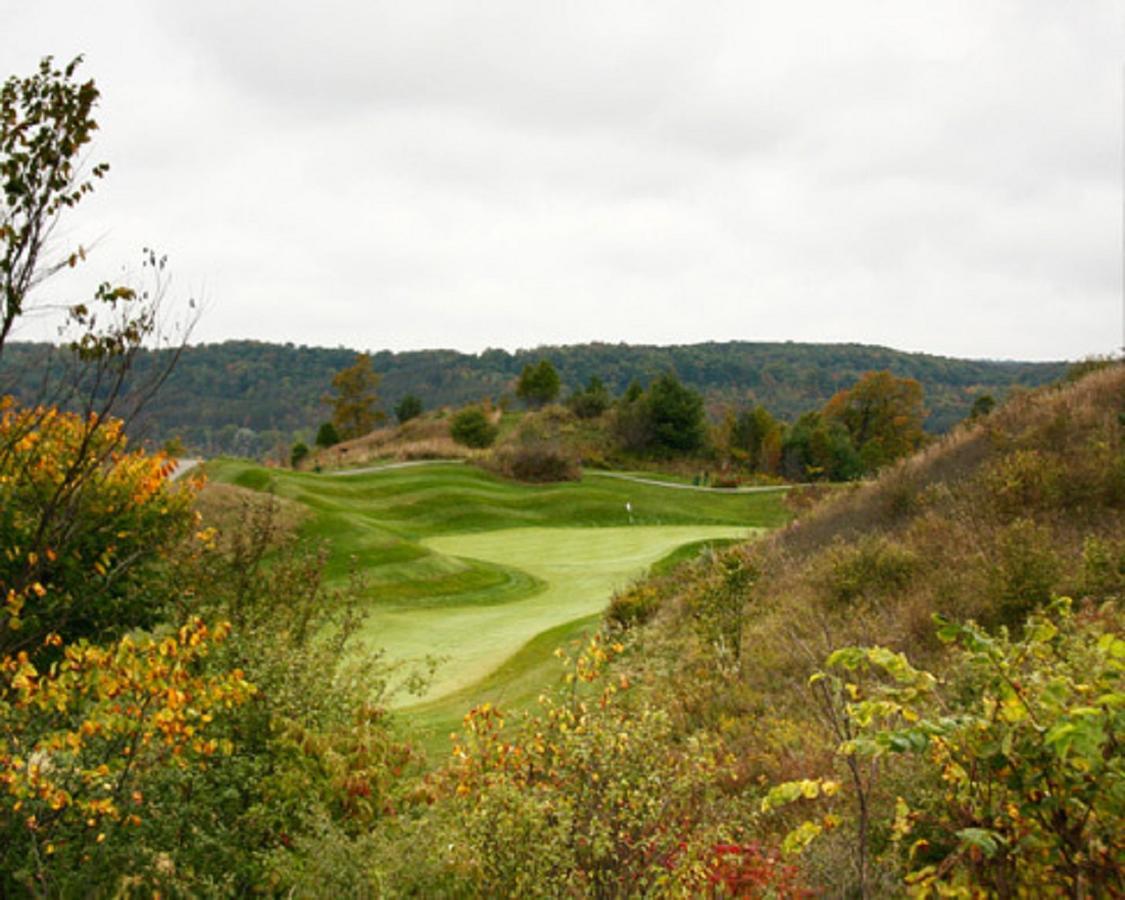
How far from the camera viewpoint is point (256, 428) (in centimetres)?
10975

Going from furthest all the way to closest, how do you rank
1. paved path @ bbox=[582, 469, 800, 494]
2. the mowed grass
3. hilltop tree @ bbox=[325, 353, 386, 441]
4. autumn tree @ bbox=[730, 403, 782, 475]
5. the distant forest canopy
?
the distant forest canopy
hilltop tree @ bbox=[325, 353, 386, 441]
autumn tree @ bbox=[730, 403, 782, 475]
paved path @ bbox=[582, 469, 800, 494]
the mowed grass

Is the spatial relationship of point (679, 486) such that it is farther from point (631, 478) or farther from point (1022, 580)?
point (1022, 580)

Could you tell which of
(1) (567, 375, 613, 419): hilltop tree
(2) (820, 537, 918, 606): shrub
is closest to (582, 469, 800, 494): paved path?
(1) (567, 375, 613, 419): hilltop tree

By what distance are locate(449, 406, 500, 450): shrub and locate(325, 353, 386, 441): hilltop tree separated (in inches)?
1037

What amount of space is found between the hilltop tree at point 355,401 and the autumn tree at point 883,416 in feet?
122

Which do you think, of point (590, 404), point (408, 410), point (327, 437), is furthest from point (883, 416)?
point (327, 437)

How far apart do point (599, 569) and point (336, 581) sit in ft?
21.3

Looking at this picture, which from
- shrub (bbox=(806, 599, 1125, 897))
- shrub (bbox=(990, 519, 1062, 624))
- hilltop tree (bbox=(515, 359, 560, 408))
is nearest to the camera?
shrub (bbox=(806, 599, 1125, 897))

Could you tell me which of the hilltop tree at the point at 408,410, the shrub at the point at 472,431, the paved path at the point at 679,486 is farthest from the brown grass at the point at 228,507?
the hilltop tree at the point at 408,410

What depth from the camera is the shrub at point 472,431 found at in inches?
1852

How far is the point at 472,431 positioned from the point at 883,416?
34048mm

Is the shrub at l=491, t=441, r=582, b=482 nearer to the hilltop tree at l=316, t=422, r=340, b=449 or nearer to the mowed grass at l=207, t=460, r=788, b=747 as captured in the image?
the mowed grass at l=207, t=460, r=788, b=747

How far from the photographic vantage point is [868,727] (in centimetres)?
542

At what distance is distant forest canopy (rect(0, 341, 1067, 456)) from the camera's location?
349 ft
